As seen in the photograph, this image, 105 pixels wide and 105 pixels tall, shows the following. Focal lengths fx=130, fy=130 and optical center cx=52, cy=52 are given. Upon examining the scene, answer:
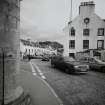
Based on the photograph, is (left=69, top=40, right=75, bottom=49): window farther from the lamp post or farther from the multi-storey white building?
the lamp post

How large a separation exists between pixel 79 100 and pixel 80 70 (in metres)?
6.88

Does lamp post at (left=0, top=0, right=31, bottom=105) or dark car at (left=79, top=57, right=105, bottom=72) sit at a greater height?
lamp post at (left=0, top=0, right=31, bottom=105)

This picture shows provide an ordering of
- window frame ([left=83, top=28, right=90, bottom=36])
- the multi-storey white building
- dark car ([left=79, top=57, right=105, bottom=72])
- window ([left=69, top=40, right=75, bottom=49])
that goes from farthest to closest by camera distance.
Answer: window ([left=69, top=40, right=75, bottom=49]) < window frame ([left=83, top=28, right=90, bottom=36]) < the multi-storey white building < dark car ([left=79, top=57, right=105, bottom=72])

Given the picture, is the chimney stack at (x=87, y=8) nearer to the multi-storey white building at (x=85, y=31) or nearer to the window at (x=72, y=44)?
the multi-storey white building at (x=85, y=31)

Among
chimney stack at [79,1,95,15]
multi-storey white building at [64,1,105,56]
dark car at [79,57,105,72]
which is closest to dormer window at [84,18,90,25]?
multi-storey white building at [64,1,105,56]

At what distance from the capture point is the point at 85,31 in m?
30.2

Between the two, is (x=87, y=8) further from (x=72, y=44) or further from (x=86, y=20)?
(x=72, y=44)

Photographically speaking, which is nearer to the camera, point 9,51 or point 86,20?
point 9,51

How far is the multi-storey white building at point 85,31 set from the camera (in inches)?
1165

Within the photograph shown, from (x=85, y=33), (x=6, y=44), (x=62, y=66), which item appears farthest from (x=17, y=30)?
(x=85, y=33)

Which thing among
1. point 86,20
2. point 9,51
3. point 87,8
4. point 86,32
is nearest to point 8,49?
point 9,51

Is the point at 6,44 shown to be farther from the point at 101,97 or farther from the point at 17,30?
the point at 101,97

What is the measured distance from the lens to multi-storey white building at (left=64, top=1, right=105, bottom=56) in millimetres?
29594

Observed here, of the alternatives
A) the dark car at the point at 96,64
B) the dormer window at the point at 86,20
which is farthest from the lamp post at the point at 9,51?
the dormer window at the point at 86,20
